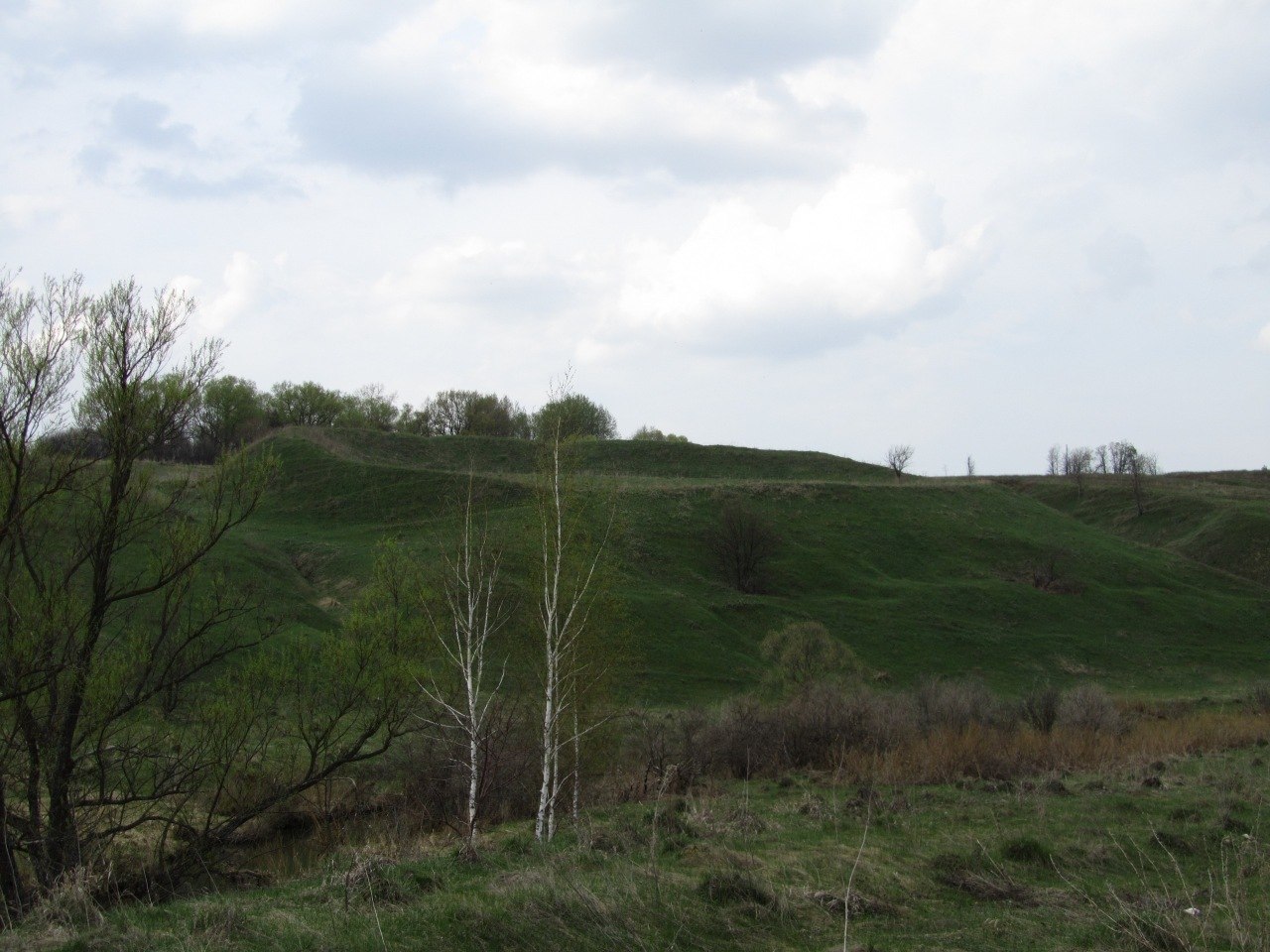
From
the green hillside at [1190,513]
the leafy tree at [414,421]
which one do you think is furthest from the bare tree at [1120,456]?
the leafy tree at [414,421]

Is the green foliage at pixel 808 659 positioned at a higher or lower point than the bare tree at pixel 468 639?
lower

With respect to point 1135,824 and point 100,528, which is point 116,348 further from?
point 1135,824

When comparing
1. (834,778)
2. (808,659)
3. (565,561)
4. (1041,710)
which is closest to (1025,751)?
(834,778)

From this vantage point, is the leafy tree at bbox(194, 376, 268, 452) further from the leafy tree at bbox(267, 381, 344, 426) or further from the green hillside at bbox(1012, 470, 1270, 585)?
the green hillside at bbox(1012, 470, 1270, 585)

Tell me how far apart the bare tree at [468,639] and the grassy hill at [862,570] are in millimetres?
17046

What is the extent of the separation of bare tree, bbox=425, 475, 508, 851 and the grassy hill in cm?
1705

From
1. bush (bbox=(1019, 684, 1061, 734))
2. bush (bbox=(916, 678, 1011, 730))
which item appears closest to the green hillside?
bush (bbox=(1019, 684, 1061, 734))

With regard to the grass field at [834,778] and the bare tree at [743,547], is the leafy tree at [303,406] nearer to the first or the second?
the grass field at [834,778]

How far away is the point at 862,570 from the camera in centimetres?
6194

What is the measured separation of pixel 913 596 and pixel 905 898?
50103mm

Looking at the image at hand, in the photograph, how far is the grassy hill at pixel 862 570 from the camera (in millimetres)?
47500

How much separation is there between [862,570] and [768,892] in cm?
5550

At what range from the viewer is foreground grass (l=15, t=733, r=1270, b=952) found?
274 inches

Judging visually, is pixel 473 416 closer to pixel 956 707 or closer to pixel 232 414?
pixel 232 414
